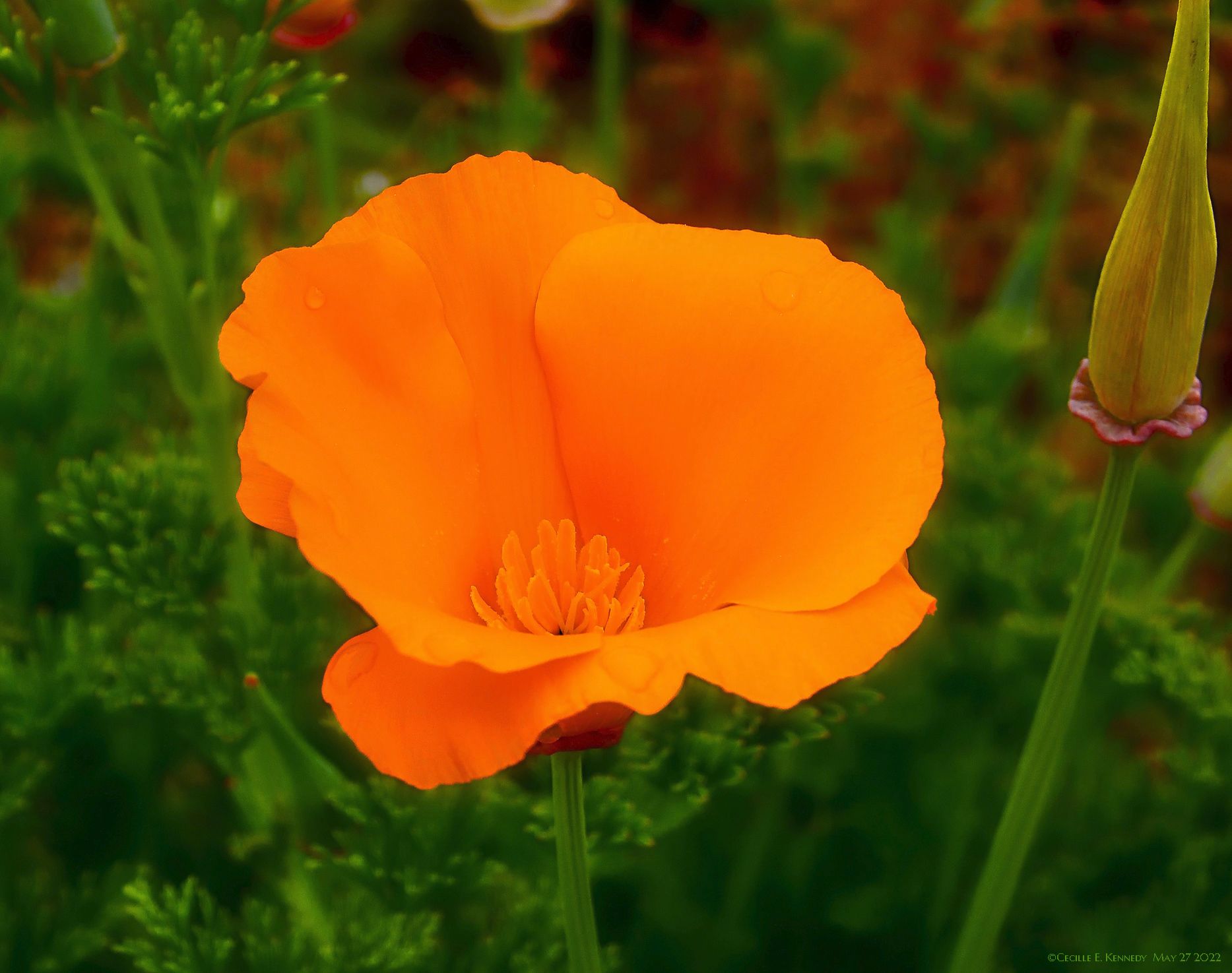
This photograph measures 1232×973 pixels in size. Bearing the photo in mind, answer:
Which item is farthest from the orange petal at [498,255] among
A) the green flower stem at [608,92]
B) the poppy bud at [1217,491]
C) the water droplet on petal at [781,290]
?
the green flower stem at [608,92]

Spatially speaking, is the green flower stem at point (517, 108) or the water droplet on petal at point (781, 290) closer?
the water droplet on petal at point (781, 290)

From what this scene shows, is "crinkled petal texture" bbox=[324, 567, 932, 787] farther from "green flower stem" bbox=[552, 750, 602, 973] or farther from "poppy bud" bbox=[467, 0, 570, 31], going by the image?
"poppy bud" bbox=[467, 0, 570, 31]

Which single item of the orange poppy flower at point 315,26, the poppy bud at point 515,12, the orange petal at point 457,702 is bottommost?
the orange petal at point 457,702

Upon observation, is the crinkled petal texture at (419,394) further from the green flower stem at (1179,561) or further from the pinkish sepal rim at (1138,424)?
the green flower stem at (1179,561)

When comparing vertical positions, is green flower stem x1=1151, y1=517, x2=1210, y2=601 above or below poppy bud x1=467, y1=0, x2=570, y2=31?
below

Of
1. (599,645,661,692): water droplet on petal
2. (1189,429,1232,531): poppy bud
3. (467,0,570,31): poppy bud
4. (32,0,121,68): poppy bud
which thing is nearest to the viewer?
(599,645,661,692): water droplet on petal

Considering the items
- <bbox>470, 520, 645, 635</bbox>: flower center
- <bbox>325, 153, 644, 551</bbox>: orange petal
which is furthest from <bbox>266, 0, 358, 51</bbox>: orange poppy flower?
<bbox>470, 520, 645, 635</bbox>: flower center
